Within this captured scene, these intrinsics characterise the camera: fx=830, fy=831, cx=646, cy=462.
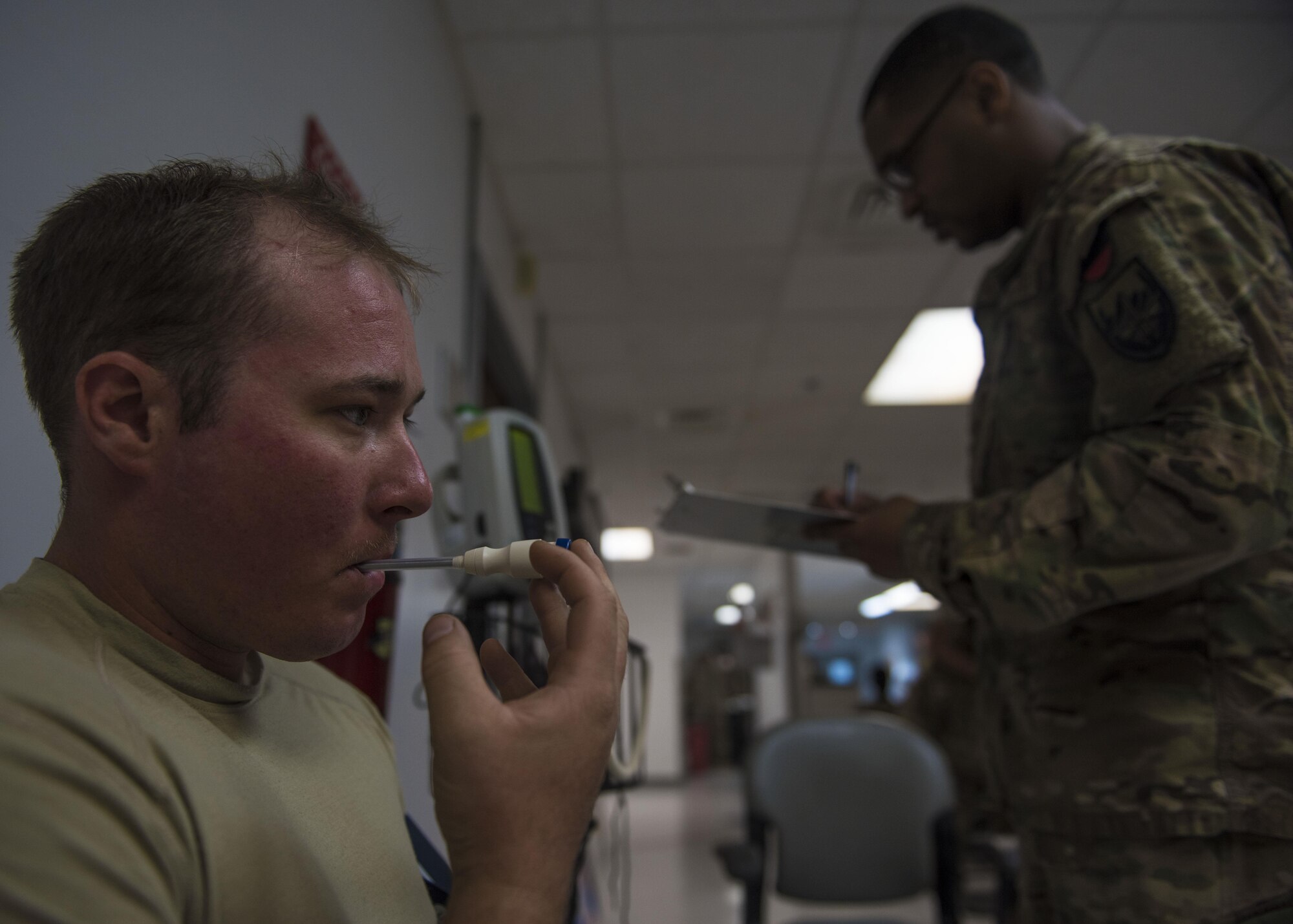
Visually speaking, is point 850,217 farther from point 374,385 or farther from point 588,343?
point 374,385

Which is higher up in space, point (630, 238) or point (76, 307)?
point (630, 238)

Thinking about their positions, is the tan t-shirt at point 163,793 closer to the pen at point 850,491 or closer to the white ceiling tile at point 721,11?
the pen at point 850,491

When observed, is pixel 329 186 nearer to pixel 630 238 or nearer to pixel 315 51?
pixel 315 51

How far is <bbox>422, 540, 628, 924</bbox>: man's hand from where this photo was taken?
0.42 meters

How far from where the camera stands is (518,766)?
427mm

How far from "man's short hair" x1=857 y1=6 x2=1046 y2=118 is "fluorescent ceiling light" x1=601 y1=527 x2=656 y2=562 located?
693cm

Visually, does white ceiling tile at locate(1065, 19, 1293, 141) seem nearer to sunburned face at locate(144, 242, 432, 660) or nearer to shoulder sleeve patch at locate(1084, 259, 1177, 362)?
shoulder sleeve patch at locate(1084, 259, 1177, 362)

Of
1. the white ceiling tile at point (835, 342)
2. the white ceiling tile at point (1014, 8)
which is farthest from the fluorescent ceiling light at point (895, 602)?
the white ceiling tile at point (1014, 8)

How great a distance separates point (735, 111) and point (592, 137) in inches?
18.4

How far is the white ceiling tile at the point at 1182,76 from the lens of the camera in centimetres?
238

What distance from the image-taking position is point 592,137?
2.72 m

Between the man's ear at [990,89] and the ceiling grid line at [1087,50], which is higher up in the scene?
the ceiling grid line at [1087,50]

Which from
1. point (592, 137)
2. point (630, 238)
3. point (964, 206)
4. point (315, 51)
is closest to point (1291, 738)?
point (964, 206)

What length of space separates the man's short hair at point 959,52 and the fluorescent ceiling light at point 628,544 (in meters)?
6.93
